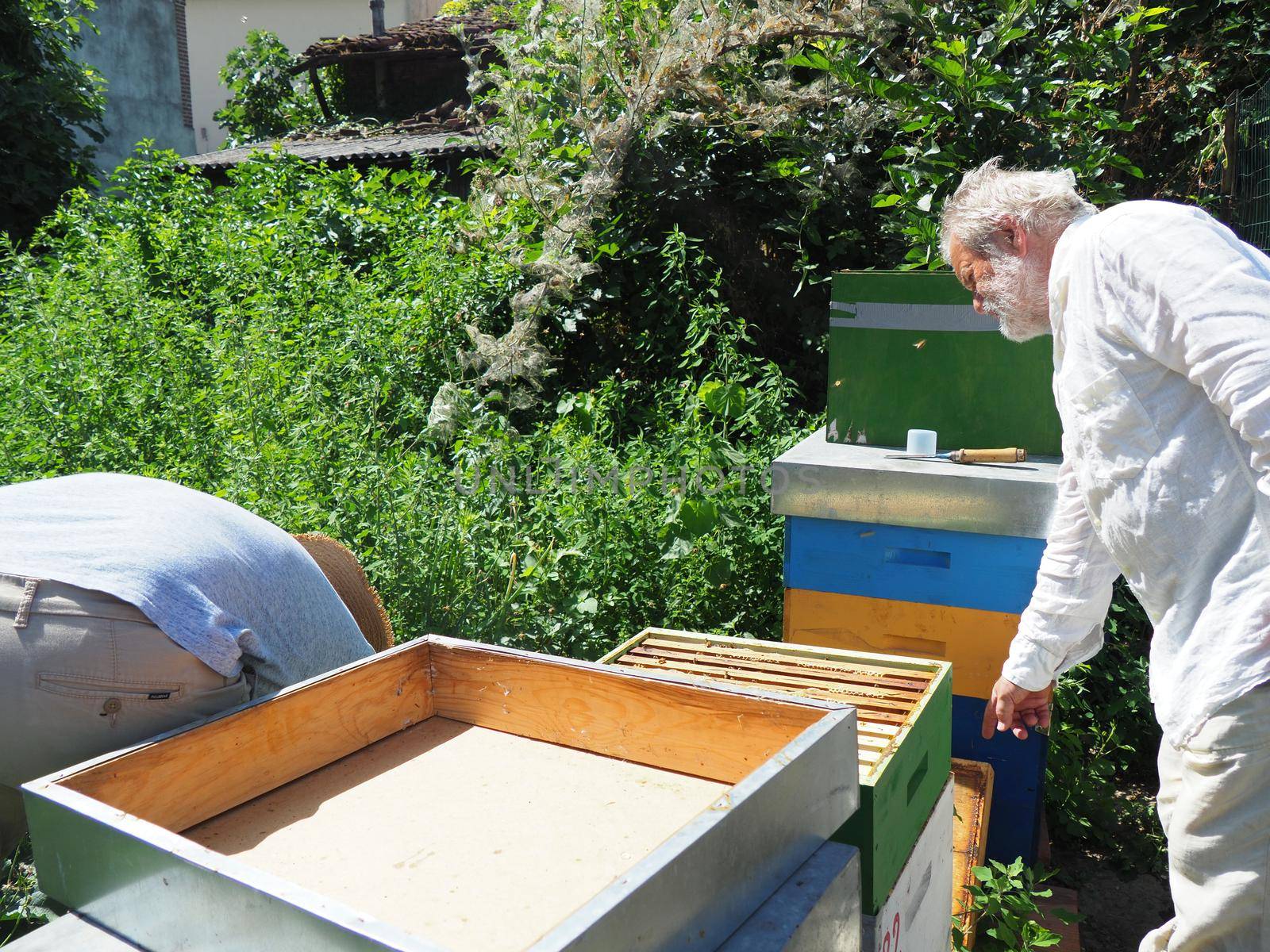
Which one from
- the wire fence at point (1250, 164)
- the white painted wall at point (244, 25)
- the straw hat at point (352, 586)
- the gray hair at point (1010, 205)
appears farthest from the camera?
the white painted wall at point (244, 25)

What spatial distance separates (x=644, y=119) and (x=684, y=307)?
0.94 metres

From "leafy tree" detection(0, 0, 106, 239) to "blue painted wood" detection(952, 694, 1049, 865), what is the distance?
890 centimetres

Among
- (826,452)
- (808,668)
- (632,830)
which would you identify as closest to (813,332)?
(826,452)

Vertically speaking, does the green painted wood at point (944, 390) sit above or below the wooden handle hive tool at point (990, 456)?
above

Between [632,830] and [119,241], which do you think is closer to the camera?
[632,830]

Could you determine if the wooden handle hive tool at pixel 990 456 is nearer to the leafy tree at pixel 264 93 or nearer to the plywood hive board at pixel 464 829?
the plywood hive board at pixel 464 829

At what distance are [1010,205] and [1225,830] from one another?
3.94 feet

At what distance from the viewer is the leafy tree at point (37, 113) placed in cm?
870

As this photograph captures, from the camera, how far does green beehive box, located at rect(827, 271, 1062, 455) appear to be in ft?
9.16

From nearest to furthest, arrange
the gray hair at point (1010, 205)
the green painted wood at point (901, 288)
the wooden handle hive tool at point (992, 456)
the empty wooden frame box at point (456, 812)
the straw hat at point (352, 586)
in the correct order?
1. the empty wooden frame box at point (456, 812)
2. the gray hair at point (1010, 205)
3. the straw hat at point (352, 586)
4. the wooden handle hive tool at point (992, 456)
5. the green painted wood at point (901, 288)

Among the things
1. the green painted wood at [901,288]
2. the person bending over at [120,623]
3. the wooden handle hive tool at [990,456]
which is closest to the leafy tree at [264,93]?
the green painted wood at [901,288]

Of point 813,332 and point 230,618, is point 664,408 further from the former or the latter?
point 230,618

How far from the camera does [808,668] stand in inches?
88.4

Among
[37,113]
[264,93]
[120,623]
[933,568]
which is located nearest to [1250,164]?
[933,568]
